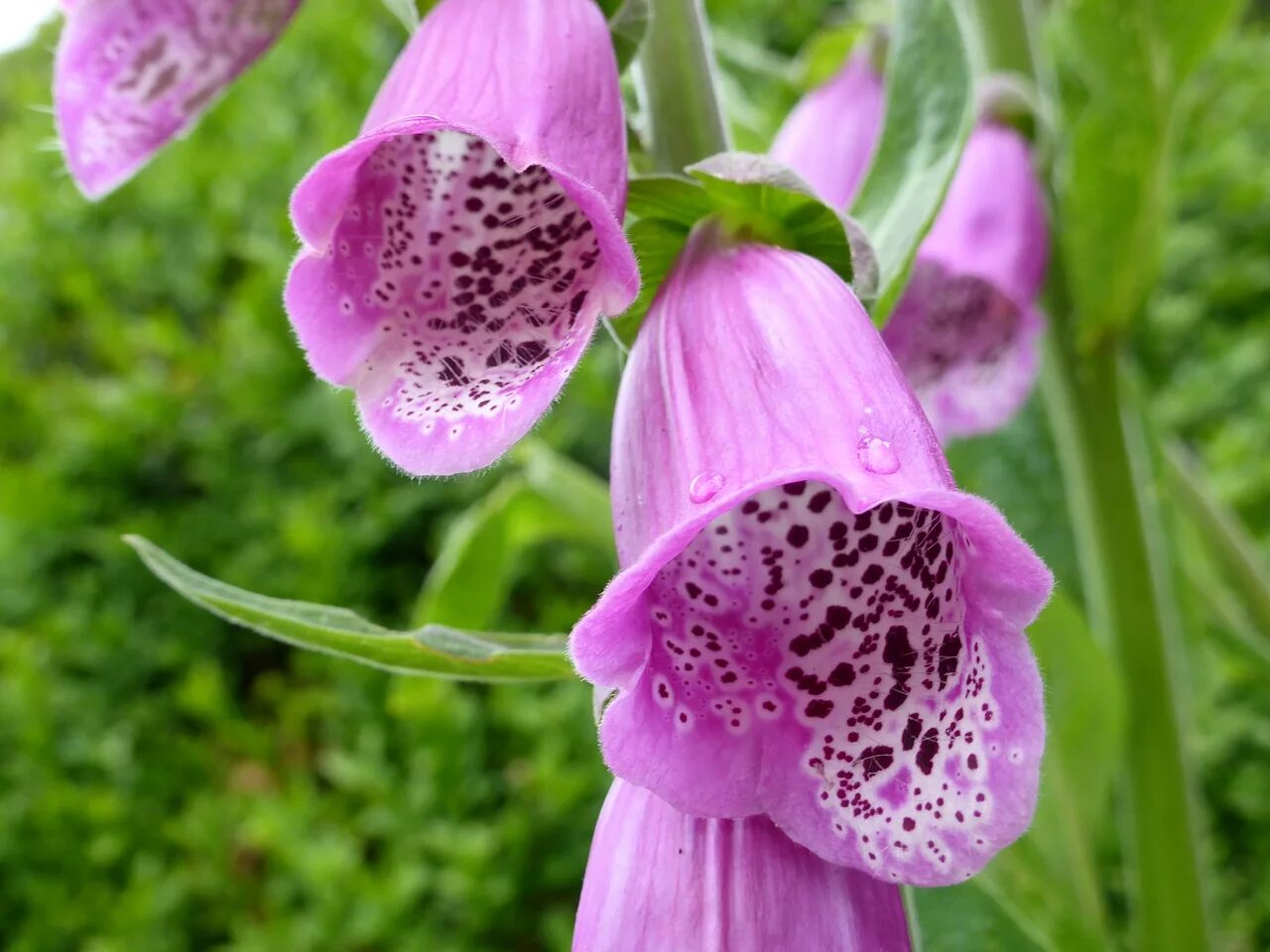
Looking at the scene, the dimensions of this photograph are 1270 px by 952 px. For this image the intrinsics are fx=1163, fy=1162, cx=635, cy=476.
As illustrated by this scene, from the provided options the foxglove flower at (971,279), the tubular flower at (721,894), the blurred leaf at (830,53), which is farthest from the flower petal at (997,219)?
the tubular flower at (721,894)

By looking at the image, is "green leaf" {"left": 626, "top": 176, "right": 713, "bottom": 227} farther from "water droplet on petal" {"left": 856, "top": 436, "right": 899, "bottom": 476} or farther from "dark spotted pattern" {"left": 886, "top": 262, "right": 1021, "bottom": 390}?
"dark spotted pattern" {"left": 886, "top": 262, "right": 1021, "bottom": 390}

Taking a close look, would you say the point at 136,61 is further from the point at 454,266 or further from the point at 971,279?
the point at 971,279

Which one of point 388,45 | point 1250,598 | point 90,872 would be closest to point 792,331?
point 1250,598

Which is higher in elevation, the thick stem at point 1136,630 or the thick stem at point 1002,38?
the thick stem at point 1002,38

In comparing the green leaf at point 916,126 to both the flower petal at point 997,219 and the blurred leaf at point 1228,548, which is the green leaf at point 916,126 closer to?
the flower petal at point 997,219

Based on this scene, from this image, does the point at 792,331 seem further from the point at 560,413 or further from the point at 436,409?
the point at 560,413

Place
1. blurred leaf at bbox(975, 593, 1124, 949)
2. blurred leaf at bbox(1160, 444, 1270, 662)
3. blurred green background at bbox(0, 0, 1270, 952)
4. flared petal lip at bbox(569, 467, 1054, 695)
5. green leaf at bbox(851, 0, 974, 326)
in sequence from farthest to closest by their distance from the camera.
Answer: blurred green background at bbox(0, 0, 1270, 952)
blurred leaf at bbox(1160, 444, 1270, 662)
blurred leaf at bbox(975, 593, 1124, 949)
green leaf at bbox(851, 0, 974, 326)
flared petal lip at bbox(569, 467, 1054, 695)

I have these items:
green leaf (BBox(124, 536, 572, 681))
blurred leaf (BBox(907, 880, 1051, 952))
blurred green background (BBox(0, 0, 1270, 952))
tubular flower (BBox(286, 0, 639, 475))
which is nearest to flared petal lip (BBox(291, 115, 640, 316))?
tubular flower (BBox(286, 0, 639, 475))
